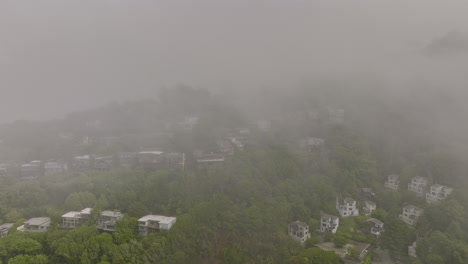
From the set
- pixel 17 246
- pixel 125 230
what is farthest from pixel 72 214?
pixel 125 230

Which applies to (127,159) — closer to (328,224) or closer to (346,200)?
(328,224)

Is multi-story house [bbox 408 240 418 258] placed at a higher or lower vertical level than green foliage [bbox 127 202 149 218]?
lower

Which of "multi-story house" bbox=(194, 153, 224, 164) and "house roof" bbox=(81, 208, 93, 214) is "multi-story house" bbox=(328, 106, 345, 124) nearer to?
"multi-story house" bbox=(194, 153, 224, 164)

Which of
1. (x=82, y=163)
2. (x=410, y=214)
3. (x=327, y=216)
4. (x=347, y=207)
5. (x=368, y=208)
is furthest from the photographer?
(x=82, y=163)

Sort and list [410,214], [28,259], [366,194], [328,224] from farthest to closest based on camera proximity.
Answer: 1. [366,194]
2. [410,214]
3. [328,224]
4. [28,259]

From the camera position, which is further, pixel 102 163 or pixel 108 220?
pixel 102 163

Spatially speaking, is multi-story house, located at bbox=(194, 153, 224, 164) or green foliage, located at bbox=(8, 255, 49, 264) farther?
multi-story house, located at bbox=(194, 153, 224, 164)

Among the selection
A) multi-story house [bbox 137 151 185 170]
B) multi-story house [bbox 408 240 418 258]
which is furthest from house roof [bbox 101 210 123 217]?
multi-story house [bbox 408 240 418 258]
